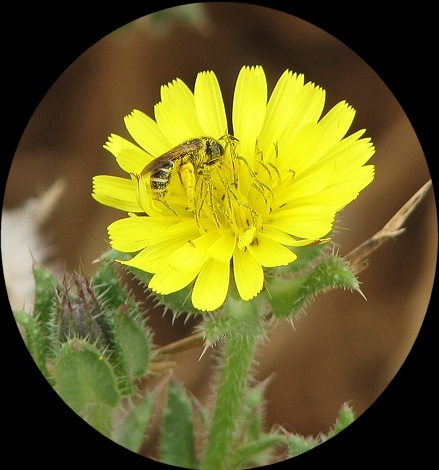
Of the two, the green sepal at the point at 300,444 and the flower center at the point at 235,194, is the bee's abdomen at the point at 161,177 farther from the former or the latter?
the green sepal at the point at 300,444

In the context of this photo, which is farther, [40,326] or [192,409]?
[192,409]

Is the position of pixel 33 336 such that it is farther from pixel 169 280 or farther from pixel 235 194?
pixel 235 194

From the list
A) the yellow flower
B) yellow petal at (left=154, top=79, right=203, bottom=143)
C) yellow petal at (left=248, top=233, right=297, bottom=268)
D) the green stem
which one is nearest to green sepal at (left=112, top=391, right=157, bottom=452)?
the green stem

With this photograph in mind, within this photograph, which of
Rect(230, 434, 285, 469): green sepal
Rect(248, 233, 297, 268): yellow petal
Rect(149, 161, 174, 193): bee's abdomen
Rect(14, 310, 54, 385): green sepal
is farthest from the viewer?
Rect(230, 434, 285, 469): green sepal

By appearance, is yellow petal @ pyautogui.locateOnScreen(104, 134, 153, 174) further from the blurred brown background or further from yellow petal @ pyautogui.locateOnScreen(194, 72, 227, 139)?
yellow petal @ pyautogui.locateOnScreen(194, 72, 227, 139)

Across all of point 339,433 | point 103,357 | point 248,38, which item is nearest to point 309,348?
point 339,433

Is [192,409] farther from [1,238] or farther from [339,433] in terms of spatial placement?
[1,238]

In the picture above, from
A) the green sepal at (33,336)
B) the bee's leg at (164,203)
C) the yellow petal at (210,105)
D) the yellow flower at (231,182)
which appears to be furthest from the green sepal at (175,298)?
the yellow petal at (210,105)
